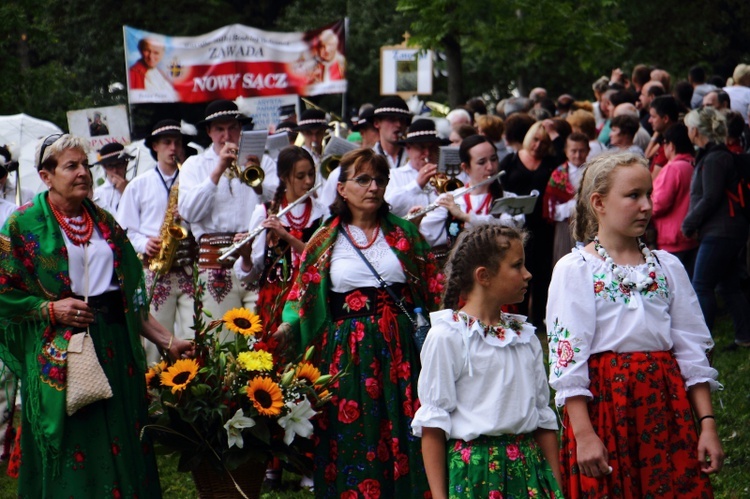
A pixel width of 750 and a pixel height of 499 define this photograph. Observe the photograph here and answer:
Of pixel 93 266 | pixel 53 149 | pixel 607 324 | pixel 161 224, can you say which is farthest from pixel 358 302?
pixel 161 224

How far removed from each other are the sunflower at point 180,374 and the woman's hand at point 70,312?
479 mm

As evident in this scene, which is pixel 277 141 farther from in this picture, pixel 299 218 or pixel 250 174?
pixel 299 218

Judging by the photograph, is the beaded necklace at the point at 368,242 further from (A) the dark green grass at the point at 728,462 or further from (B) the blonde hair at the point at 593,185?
(A) the dark green grass at the point at 728,462

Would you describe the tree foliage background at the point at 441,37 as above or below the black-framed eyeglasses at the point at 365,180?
above

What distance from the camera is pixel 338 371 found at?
20.6ft

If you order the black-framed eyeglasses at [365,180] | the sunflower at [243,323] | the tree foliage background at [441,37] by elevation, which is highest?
the tree foliage background at [441,37]

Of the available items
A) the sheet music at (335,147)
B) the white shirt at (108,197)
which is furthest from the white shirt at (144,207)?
the white shirt at (108,197)

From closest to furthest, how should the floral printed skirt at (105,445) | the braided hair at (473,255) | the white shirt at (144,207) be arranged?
the braided hair at (473,255)
the floral printed skirt at (105,445)
the white shirt at (144,207)

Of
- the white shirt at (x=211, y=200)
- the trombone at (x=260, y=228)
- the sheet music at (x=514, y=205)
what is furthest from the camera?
the white shirt at (x=211, y=200)

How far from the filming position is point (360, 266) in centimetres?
636

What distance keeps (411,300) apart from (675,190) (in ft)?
15.6

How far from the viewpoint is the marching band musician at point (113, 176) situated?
12031 millimetres

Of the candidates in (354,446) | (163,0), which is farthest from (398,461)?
(163,0)

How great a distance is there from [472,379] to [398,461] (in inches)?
72.3
